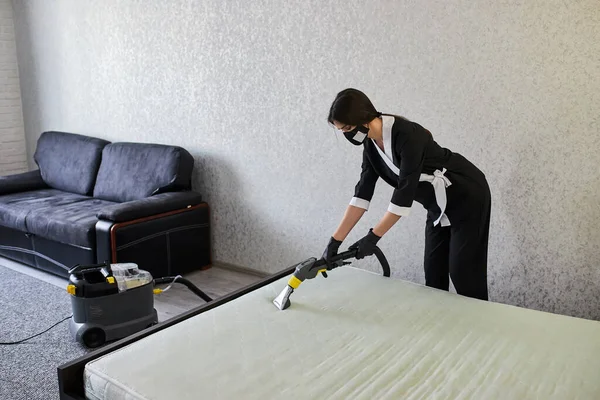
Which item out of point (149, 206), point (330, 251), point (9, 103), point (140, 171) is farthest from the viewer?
point (9, 103)

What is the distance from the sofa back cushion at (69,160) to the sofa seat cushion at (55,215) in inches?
6.2

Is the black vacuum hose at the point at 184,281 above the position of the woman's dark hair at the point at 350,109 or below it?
below

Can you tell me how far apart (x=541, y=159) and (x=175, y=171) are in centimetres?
245

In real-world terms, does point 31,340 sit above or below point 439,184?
below

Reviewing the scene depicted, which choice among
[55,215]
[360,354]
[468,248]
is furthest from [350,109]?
[55,215]

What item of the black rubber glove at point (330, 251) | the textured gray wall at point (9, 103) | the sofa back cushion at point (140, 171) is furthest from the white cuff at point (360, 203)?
the textured gray wall at point (9, 103)

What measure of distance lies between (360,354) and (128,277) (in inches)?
56.3

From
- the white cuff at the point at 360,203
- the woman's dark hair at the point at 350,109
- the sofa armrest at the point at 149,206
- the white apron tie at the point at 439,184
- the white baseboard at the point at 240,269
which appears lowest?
the white baseboard at the point at 240,269

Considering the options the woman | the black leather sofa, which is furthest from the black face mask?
the black leather sofa

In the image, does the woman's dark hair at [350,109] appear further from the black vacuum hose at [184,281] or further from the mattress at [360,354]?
the black vacuum hose at [184,281]

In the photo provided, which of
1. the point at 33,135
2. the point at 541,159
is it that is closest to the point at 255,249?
the point at 541,159

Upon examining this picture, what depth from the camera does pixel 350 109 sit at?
89.0 inches

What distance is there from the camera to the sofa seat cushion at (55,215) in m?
3.62

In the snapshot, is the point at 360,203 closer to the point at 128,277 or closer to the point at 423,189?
the point at 423,189
